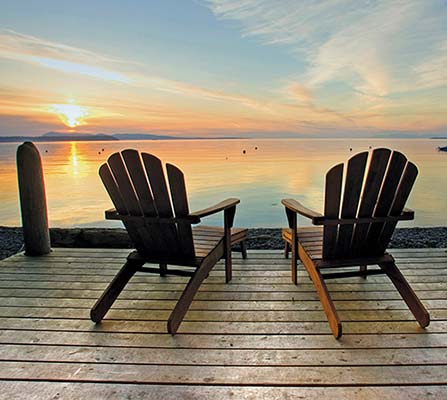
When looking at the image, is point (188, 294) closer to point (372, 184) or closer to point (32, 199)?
point (372, 184)

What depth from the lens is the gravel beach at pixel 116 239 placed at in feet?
13.6

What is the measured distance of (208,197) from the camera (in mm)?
10984

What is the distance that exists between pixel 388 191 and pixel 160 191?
52.2 inches

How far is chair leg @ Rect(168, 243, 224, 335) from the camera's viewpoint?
6.02 ft

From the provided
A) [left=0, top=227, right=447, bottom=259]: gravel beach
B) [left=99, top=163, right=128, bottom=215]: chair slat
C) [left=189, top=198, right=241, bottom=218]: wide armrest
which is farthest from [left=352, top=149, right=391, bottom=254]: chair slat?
[left=0, top=227, right=447, bottom=259]: gravel beach

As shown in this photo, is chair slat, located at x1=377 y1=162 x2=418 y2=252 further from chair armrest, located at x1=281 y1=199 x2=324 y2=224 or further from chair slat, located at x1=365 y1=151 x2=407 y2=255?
chair armrest, located at x1=281 y1=199 x2=324 y2=224

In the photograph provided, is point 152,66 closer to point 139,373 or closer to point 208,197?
point 208,197

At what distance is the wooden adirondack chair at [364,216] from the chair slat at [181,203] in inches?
29.1

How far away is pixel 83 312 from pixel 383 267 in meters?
1.90

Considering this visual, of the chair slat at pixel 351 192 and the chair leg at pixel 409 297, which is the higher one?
the chair slat at pixel 351 192

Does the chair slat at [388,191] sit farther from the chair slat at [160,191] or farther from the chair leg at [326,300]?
the chair slat at [160,191]

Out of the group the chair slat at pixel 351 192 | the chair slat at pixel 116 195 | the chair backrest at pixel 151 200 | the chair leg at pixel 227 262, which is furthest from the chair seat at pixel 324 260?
the chair slat at pixel 116 195

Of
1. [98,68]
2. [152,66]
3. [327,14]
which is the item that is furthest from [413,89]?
[98,68]

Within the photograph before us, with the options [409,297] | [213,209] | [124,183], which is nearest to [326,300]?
[409,297]
